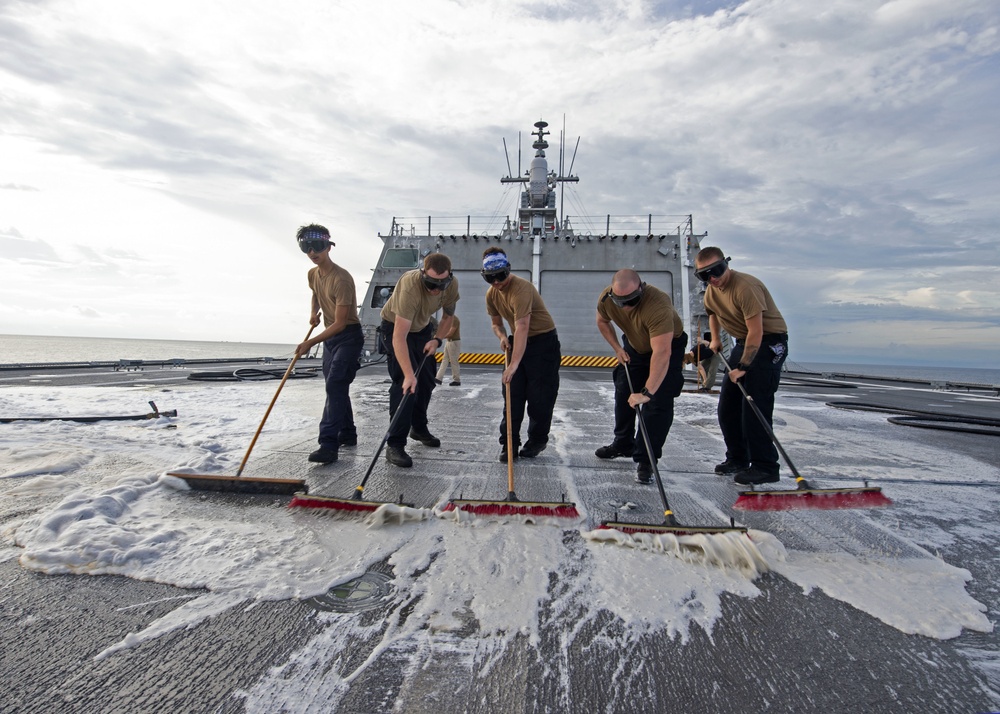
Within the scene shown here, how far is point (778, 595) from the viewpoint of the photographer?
1735 millimetres

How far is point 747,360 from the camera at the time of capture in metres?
3.36

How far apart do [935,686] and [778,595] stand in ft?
1.63

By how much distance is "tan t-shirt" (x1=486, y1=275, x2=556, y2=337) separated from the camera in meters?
3.58

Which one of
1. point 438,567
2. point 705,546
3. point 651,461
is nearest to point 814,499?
point 651,461

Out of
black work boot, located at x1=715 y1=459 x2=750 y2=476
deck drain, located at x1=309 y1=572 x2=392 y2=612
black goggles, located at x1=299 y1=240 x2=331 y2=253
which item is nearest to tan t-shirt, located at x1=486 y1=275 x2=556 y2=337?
black goggles, located at x1=299 y1=240 x2=331 y2=253

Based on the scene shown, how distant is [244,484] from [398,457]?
40.7 inches

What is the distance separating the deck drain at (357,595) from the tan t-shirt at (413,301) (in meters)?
1.97

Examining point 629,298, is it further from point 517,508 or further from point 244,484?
point 244,484

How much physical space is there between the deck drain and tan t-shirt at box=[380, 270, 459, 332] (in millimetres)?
1969

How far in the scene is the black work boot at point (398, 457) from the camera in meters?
3.45

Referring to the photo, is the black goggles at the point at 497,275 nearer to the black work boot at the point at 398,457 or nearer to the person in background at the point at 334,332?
the person in background at the point at 334,332

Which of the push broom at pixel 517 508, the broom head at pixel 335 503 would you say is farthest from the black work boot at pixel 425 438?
the push broom at pixel 517 508

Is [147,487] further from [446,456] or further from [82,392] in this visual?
[82,392]

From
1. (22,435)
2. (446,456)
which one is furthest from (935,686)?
(22,435)
